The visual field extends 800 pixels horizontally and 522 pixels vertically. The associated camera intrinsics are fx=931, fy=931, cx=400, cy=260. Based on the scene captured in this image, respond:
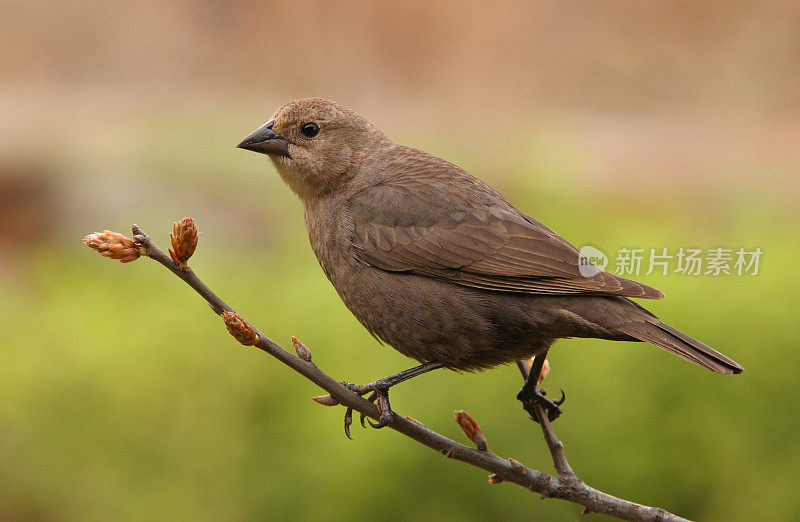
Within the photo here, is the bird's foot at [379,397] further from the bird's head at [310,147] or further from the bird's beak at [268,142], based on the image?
the bird's beak at [268,142]

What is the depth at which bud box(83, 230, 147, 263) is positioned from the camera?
2.41 meters

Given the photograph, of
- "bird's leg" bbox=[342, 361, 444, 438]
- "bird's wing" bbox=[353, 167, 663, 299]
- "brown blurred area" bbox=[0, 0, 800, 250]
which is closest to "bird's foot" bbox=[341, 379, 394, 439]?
"bird's leg" bbox=[342, 361, 444, 438]

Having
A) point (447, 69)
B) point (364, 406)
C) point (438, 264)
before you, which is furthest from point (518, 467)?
point (447, 69)

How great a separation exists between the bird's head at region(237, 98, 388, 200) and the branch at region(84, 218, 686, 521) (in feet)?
3.94

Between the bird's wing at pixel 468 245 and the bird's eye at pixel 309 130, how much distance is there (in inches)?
13.8

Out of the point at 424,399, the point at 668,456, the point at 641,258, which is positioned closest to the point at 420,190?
the point at 424,399

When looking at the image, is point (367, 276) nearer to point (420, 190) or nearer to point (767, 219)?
point (420, 190)

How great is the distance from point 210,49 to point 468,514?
1025 cm

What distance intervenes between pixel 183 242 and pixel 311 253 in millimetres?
4638

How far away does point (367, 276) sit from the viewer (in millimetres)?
3459

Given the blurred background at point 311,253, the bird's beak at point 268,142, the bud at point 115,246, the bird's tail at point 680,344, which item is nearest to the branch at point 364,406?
the bud at point 115,246

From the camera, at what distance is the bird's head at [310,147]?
12.2 feet

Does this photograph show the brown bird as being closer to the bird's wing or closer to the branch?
the bird's wing

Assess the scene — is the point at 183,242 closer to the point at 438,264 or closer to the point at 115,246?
the point at 115,246
